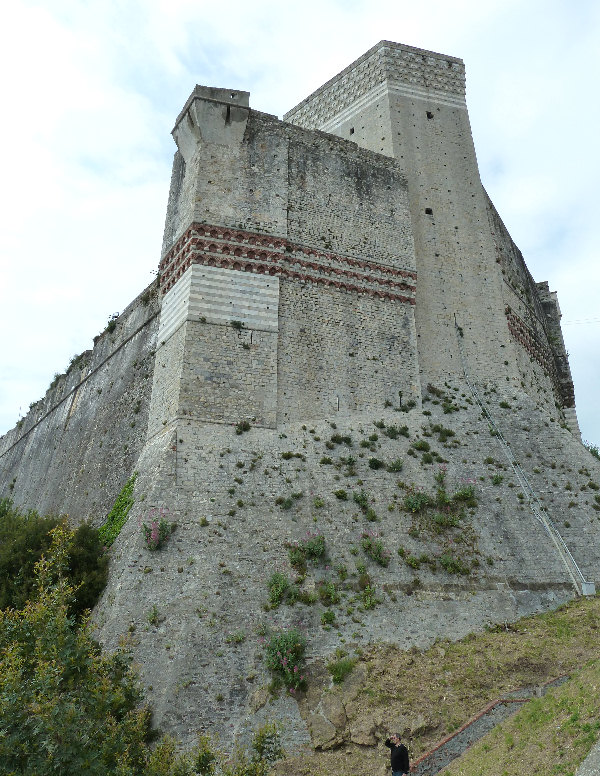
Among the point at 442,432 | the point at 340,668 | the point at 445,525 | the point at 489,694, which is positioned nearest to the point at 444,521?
the point at 445,525

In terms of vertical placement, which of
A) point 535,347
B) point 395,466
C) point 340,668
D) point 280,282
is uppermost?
point 535,347

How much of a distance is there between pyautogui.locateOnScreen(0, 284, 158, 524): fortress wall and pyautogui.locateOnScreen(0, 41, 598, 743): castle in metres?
0.13

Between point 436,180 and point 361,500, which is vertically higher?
point 436,180

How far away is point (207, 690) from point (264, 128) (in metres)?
14.7

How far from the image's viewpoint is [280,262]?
1694 centimetres

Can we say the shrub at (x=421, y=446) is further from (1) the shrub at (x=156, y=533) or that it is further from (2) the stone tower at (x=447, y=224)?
(1) the shrub at (x=156, y=533)

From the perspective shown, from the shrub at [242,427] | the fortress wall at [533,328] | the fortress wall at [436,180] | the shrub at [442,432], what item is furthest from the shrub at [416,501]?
the fortress wall at [533,328]

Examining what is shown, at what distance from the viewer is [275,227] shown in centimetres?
1730

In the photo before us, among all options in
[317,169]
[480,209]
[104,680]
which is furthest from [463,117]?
[104,680]

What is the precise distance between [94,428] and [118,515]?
7.59 metres

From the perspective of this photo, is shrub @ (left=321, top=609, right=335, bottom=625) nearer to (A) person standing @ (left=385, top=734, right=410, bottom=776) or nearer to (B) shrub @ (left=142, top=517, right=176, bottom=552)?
(A) person standing @ (left=385, top=734, right=410, bottom=776)

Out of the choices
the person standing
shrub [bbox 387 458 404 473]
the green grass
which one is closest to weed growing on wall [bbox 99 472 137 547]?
shrub [bbox 387 458 404 473]

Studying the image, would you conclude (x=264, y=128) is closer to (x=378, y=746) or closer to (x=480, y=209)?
(x=480, y=209)

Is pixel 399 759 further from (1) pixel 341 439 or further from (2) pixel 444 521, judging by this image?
(1) pixel 341 439
